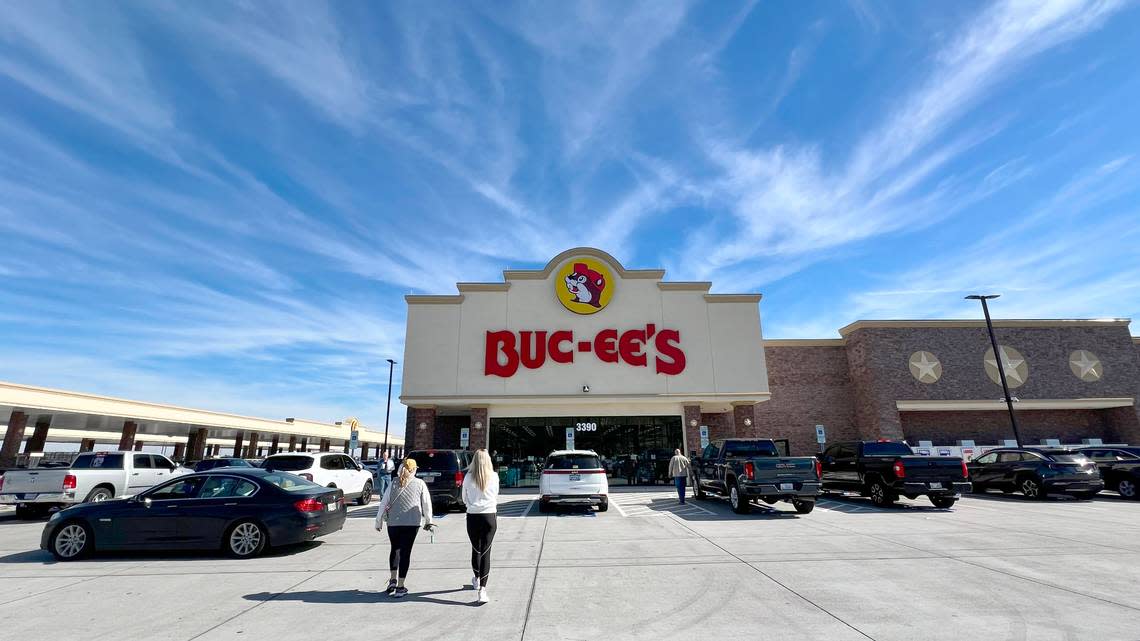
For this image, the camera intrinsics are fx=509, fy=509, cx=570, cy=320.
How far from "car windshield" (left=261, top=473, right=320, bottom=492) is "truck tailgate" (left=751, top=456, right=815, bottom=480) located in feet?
33.0

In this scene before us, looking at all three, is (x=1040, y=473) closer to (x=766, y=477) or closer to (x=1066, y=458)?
(x=1066, y=458)

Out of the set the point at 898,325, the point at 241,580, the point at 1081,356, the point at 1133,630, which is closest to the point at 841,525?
the point at 1133,630

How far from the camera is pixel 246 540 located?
27.7ft

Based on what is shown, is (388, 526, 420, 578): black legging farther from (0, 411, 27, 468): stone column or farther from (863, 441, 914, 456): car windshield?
(0, 411, 27, 468): stone column

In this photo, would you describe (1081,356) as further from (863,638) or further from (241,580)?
(241,580)

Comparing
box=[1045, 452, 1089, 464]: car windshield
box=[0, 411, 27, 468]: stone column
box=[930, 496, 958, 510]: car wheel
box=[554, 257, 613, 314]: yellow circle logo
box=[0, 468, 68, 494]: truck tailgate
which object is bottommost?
box=[930, 496, 958, 510]: car wheel

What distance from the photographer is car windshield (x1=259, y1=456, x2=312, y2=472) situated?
14.0 meters

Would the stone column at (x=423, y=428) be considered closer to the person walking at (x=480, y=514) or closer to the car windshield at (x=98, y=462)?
the car windshield at (x=98, y=462)

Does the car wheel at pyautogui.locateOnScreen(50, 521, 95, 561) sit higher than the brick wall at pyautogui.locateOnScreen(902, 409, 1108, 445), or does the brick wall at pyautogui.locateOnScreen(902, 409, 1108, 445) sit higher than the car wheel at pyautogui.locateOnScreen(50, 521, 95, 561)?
the brick wall at pyautogui.locateOnScreen(902, 409, 1108, 445)

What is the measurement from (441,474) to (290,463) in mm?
4301

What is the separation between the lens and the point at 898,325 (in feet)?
87.1

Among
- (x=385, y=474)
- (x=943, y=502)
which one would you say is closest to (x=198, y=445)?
(x=385, y=474)

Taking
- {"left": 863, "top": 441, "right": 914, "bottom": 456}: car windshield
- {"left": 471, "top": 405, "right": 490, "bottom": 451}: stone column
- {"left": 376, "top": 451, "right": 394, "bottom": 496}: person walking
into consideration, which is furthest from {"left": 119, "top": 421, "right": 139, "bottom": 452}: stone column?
{"left": 863, "top": 441, "right": 914, "bottom": 456}: car windshield

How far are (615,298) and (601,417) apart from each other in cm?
551
